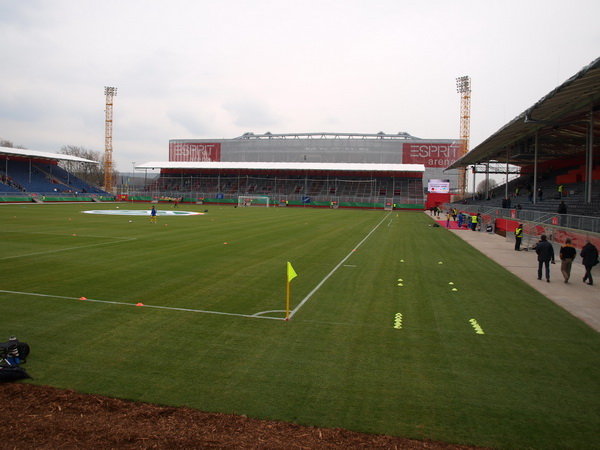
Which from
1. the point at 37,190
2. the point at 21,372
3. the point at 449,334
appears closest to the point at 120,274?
the point at 21,372

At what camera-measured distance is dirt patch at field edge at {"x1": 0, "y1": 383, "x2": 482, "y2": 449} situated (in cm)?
488

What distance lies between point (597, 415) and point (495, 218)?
104ft

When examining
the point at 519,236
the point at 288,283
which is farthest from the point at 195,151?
the point at 288,283

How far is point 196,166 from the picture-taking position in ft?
298

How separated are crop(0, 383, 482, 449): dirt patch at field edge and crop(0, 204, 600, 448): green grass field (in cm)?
22

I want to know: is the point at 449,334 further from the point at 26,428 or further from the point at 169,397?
the point at 26,428

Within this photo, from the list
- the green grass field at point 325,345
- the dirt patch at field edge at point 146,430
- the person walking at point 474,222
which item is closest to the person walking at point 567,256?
the green grass field at point 325,345

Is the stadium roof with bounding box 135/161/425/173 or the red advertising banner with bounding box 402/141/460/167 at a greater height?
the red advertising banner with bounding box 402/141/460/167

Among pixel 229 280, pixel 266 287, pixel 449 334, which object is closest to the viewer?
pixel 449 334

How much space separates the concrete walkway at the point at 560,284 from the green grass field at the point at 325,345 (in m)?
0.52

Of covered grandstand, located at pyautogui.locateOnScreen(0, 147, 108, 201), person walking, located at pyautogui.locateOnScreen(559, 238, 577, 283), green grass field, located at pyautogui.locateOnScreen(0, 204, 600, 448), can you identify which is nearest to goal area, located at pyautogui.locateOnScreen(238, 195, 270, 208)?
covered grandstand, located at pyautogui.locateOnScreen(0, 147, 108, 201)

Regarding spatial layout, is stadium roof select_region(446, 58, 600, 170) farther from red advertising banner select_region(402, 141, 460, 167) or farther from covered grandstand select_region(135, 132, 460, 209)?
red advertising banner select_region(402, 141, 460, 167)

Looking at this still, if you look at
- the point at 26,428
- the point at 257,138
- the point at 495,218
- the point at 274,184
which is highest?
the point at 257,138

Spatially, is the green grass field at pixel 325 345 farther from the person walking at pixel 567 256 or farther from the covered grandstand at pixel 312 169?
the covered grandstand at pixel 312 169
